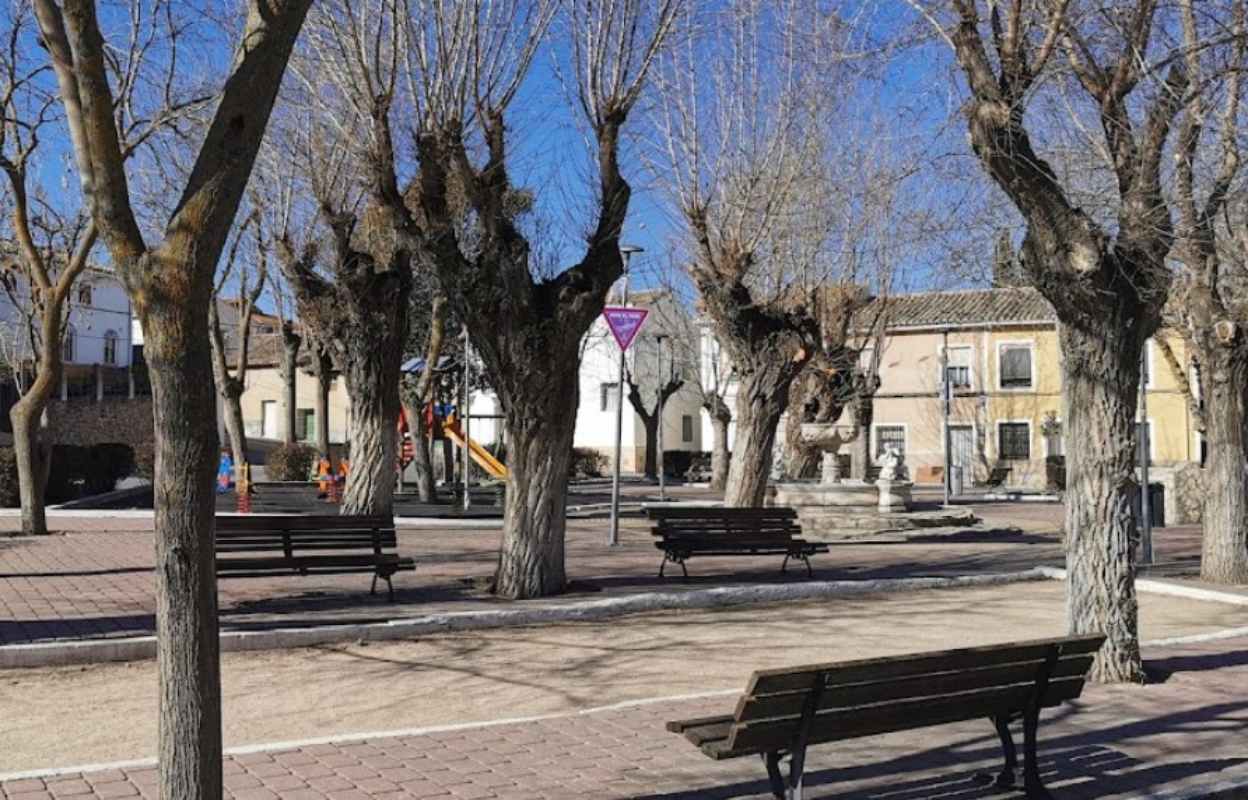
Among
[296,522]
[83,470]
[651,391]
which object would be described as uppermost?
[651,391]

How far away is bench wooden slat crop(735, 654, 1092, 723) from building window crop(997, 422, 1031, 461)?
1810 inches

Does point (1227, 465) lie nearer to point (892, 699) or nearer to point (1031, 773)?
point (1031, 773)

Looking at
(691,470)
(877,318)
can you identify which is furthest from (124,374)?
(877,318)

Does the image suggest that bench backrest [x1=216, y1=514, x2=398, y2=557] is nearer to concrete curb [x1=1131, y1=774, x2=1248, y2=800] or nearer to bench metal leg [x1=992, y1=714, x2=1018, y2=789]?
bench metal leg [x1=992, y1=714, x2=1018, y2=789]

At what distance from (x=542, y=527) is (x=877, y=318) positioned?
19451 mm

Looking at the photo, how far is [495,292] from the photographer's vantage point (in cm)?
1153

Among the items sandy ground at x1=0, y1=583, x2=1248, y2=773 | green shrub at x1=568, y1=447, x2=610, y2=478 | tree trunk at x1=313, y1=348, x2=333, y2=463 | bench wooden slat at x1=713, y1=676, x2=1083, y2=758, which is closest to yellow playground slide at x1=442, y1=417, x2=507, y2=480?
tree trunk at x1=313, y1=348, x2=333, y2=463

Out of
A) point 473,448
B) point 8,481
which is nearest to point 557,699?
point 8,481

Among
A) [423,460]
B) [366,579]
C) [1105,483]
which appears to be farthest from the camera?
[423,460]

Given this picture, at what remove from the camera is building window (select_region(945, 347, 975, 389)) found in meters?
51.1

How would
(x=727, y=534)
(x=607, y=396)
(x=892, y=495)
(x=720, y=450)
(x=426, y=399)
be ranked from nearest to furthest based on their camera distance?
(x=727, y=534) < (x=892, y=495) < (x=426, y=399) < (x=720, y=450) < (x=607, y=396)

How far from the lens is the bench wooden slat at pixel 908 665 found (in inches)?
204

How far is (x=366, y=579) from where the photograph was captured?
13.4 metres

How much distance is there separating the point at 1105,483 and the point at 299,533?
7091mm
